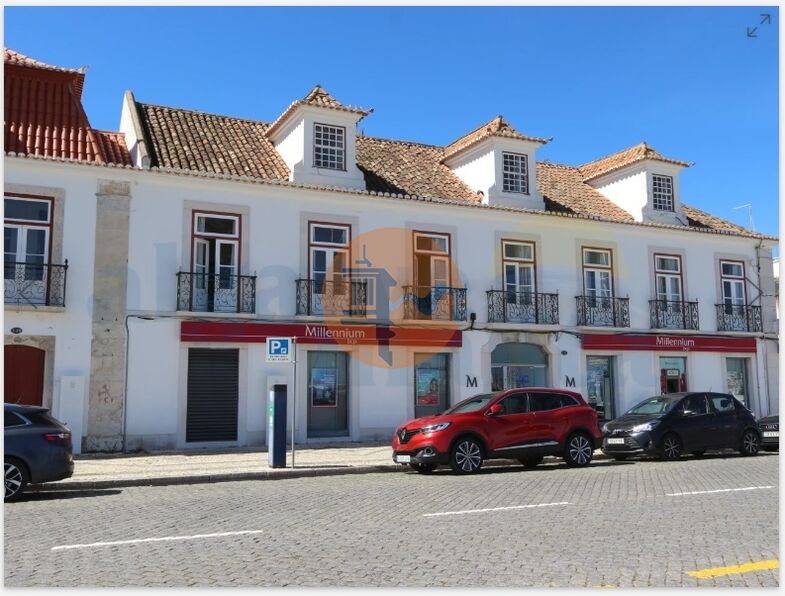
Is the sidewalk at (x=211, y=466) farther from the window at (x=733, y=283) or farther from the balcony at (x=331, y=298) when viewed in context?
the window at (x=733, y=283)

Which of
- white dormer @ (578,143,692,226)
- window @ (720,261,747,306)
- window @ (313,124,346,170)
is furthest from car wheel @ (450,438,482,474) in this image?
window @ (720,261,747,306)

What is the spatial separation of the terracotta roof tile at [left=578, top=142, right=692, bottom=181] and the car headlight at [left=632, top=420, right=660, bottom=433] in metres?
11.0

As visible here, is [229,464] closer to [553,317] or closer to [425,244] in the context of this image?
[425,244]

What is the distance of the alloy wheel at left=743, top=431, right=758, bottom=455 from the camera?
55.6 ft

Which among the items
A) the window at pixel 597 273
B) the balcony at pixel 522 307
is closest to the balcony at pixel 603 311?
the window at pixel 597 273

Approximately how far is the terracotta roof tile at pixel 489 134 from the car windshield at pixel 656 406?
874 cm

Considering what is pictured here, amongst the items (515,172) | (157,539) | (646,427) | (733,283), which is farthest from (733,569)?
(733,283)

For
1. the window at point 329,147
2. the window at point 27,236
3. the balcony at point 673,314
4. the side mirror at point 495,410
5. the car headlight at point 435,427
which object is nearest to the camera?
the car headlight at point 435,427

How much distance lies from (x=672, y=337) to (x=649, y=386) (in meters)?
1.69

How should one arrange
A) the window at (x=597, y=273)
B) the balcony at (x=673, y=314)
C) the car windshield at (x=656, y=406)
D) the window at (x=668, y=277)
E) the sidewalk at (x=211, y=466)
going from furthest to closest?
the window at (x=668, y=277), the balcony at (x=673, y=314), the window at (x=597, y=273), the car windshield at (x=656, y=406), the sidewalk at (x=211, y=466)

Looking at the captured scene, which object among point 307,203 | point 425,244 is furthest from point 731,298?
point 307,203

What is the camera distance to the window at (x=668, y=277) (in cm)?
2345

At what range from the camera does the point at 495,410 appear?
1407 centimetres

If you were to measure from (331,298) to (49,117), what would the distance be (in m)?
8.06
